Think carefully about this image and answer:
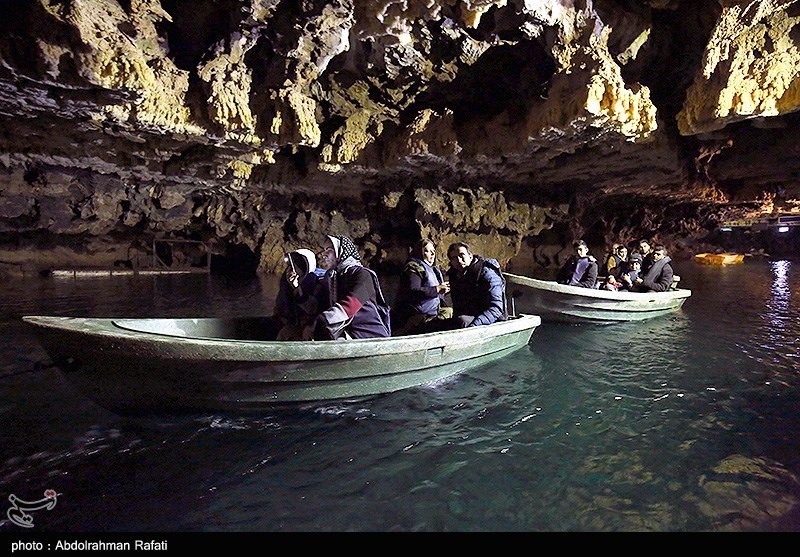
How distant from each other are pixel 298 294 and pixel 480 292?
2149 millimetres

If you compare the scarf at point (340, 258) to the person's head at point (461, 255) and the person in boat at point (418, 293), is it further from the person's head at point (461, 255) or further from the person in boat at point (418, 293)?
the person's head at point (461, 255)

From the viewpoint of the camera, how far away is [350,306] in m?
3.73

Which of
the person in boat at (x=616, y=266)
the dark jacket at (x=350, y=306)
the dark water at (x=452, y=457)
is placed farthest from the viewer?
the person in boat at (x=616, y=266)

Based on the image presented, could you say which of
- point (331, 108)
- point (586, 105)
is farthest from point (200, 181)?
point (586, 105)

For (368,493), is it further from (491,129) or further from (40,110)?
(491,129)

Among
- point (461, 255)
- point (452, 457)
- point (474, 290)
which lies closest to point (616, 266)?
point (474, 290)

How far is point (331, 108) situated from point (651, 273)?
27.6 ft

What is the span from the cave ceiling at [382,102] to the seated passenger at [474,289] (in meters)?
4.20

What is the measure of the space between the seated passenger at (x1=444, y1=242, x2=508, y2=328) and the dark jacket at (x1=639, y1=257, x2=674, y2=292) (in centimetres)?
499

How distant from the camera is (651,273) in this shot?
8.34 metres

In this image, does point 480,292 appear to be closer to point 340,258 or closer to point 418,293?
point 418,293

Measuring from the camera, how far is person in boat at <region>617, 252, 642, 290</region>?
891 cm

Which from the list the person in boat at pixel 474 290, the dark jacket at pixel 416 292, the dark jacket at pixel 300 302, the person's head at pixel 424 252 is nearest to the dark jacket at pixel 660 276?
the person in boat at pixel 474 290

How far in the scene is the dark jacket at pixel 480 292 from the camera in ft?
15.9
